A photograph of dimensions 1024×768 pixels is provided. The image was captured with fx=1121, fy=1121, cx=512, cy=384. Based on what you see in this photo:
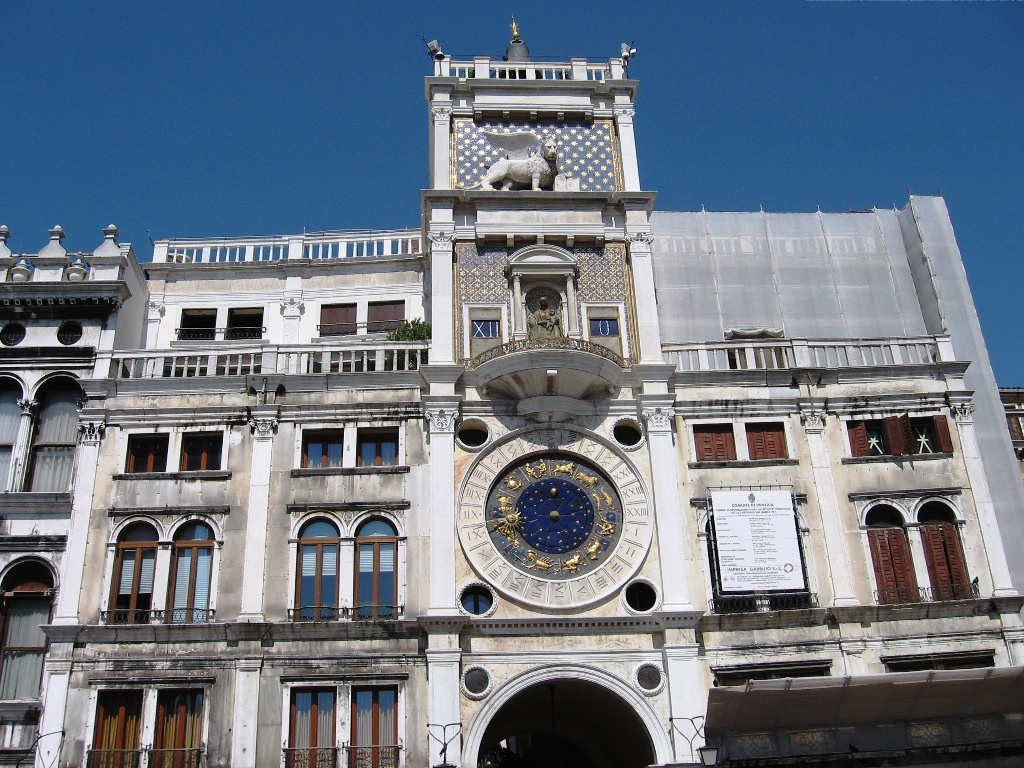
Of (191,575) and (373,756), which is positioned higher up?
(191,575)

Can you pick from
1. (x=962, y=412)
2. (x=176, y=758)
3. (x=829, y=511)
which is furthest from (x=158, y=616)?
(x=962, y=412)

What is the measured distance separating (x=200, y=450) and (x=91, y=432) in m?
3.13

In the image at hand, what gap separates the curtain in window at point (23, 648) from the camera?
3016 cm

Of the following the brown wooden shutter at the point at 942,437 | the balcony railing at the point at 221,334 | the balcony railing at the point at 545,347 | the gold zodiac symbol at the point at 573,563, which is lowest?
the gold zodiac symbol at the point at 573,563

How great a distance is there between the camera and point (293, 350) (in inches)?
1345

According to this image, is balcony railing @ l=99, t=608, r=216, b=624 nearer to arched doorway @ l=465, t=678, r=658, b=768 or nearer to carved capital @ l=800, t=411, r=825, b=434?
arched doorway @ l=465, t=678, r=658, b=768

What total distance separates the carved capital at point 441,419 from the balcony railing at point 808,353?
717 cm

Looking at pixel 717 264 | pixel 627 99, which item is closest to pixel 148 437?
pixel 627 99

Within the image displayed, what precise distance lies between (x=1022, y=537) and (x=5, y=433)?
31.5 m

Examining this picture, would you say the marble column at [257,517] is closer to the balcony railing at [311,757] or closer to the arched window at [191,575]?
the arched window at [191,575]

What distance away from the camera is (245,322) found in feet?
127

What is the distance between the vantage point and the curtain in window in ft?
98.9

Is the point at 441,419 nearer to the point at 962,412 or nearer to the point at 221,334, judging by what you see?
the point at 221,334

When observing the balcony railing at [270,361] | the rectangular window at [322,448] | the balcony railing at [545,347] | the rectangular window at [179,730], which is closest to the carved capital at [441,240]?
the balcony railing at [270,361]
